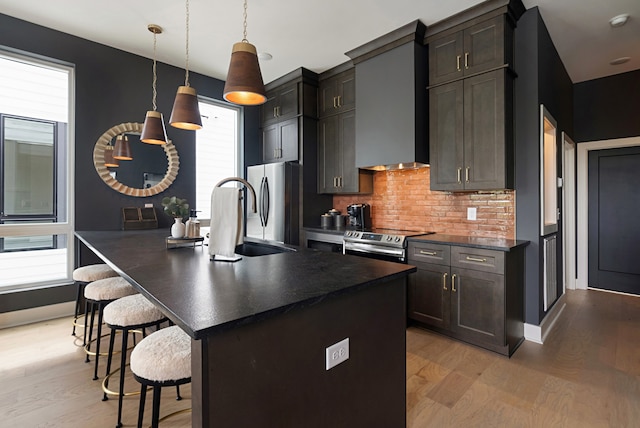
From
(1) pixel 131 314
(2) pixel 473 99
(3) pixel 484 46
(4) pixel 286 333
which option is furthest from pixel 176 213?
(3) pixel 484 46

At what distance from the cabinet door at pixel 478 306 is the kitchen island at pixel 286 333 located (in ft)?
4.47

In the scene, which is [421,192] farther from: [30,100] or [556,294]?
[30,100]

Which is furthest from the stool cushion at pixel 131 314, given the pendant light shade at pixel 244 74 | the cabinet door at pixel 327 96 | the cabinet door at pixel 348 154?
the cabinet door at pixel 327 96

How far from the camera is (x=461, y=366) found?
8.15 feet

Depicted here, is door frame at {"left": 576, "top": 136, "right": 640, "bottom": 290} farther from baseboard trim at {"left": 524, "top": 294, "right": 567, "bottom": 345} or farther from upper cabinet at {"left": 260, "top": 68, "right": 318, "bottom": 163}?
upper cabinet at {"left": 260, "top": 68, "right": 318, "bottom": 163}

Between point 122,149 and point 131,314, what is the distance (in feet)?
8.39

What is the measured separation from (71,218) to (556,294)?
5279mm

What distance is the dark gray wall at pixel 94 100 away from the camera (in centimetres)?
337

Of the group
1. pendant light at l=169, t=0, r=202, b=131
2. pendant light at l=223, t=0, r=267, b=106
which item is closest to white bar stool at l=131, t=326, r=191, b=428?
pendant light at l=223, t=0, r=267, b=106

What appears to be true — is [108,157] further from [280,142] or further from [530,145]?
[530,145]

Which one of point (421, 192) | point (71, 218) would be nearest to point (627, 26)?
point (421, 192)

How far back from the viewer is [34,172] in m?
3.47

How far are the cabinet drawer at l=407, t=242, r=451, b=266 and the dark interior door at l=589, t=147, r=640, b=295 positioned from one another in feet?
10.2

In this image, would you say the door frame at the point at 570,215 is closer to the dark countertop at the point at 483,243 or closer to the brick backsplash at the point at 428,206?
the brick backsplash at the point at 428,206
